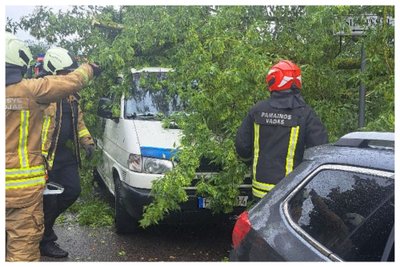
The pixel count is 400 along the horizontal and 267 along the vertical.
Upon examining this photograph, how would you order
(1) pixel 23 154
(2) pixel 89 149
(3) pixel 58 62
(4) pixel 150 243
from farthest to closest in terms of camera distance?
1. (2) pixel 89 149
2. (4) pixel 150 243
3. (3) pixel 58 62
4. (1) pixel 23 154

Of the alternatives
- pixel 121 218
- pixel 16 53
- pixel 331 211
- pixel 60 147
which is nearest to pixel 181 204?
pixel 121 218

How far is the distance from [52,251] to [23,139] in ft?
4.99

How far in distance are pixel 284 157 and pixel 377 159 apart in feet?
5.55

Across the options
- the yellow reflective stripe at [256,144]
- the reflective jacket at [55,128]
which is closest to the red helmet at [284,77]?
the yellow reflective stripe at [256,144]

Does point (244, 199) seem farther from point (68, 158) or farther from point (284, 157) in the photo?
point (68, 158)

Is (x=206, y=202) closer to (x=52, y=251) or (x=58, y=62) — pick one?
(x=52, y=251)

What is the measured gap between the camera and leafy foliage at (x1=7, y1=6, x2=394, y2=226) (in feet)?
14.1

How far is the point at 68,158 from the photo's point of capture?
16.3 feet

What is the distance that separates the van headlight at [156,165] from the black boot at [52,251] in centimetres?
111

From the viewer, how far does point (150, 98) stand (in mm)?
5441

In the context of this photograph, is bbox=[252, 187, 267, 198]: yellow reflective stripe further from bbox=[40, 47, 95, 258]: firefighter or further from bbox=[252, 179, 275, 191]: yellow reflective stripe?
bbox=[40, 47, 95, 258]: firefighter

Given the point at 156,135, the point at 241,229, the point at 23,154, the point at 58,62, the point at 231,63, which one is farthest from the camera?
the point at 156,135

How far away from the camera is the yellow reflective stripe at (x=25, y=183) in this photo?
369 cm

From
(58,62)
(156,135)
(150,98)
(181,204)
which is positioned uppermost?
(58,62)
